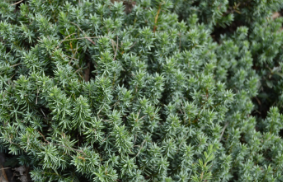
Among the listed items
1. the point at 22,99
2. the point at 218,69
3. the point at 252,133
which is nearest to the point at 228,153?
the point at 252,133

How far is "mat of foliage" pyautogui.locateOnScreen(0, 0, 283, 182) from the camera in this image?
2.35 m

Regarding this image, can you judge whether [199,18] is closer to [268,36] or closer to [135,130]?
[268,36]

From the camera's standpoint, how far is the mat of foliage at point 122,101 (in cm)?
235

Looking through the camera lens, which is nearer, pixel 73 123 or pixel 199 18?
pixel 73 123

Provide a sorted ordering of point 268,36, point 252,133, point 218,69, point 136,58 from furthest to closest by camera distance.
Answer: point 268,36 → point 218,69 → point 252,133 → point 136,58

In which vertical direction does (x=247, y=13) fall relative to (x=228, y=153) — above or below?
above

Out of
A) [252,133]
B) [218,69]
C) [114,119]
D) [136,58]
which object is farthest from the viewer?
[218,69]

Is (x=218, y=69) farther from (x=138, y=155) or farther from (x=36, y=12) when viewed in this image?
(x=36, y=12)

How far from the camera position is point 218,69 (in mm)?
3168

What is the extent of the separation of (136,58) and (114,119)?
68cm

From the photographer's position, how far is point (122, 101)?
2.53 m

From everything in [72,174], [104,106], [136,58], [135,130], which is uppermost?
[136,58]

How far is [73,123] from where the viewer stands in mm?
2357

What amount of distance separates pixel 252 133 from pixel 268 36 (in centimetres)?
129
